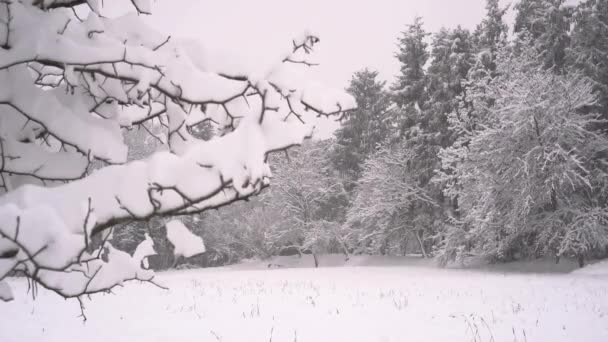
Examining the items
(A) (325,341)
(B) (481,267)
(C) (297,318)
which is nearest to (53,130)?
(A) (325,341)

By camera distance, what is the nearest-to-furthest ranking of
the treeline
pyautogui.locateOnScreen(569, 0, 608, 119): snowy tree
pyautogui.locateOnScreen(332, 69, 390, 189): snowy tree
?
the treeline < pyautogui.locateOnScreen(569, 0, 608, 119): snowy tree < pyautogui.locateOnScreen(332, 69, 390, 189): snowy tree

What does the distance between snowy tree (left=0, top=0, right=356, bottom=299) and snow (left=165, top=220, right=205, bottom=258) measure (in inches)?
7.3

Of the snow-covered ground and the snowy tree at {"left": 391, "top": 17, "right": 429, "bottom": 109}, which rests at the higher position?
the snowy tree at {"left": 391, "top": 17, "right": 429, "bottom": 109}

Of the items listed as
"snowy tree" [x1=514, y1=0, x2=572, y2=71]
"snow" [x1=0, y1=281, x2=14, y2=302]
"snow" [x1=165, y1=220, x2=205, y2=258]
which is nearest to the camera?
"snow" [x1=165, y1=220, x2=205, y2=258]

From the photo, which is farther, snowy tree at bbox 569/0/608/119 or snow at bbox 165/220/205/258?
snowy tree at bbox 569/0/608/119

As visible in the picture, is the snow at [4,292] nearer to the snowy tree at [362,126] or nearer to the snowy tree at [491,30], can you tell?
the snowy tree at [491,30]

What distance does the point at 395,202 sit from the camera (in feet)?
85.6

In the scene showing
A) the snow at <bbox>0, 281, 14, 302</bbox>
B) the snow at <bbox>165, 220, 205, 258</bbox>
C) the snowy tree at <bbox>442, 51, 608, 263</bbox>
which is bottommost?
the snow at <bbox>0, 281, 14, 302</bbox>

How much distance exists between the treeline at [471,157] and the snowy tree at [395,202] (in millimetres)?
99

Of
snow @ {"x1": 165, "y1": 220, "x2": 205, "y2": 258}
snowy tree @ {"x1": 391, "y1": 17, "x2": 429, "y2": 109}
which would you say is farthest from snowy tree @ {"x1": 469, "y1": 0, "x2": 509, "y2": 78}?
snow @ {"x1": 165, "y1": 220, "x2": 205, "y2": 258}

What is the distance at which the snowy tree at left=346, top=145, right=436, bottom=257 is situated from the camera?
25969 mm

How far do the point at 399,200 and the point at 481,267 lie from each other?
7443 mm

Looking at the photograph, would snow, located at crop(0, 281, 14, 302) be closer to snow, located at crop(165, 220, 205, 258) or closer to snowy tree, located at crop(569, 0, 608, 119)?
snow, located at crop(165, 220, 205, 258)

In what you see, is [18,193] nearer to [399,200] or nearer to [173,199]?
[173,199]
